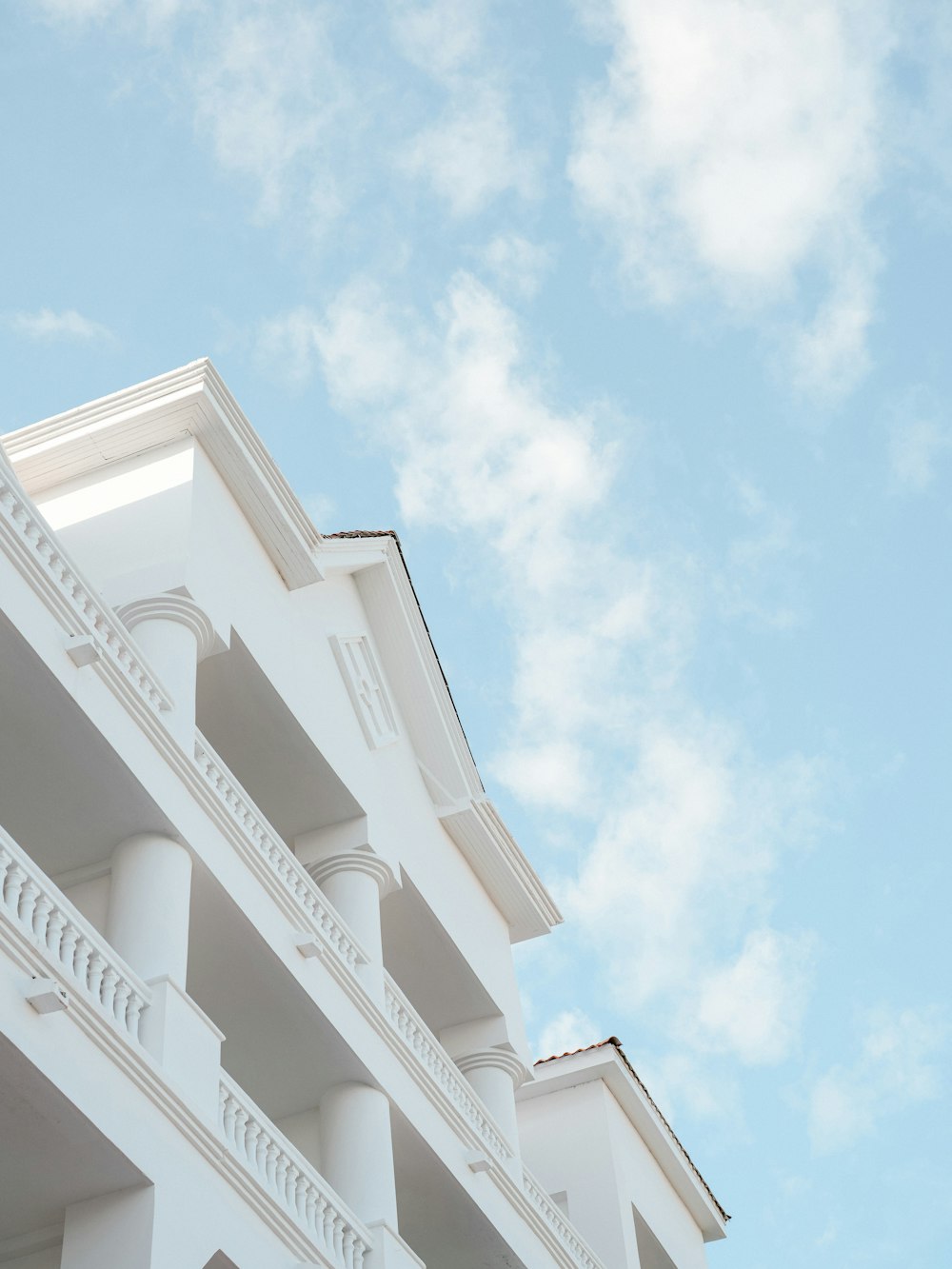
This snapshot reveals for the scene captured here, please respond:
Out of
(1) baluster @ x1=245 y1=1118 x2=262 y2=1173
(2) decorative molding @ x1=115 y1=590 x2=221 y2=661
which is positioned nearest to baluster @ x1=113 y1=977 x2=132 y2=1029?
(1) baluster @ x1=245 y1=1118 x2=262 y2=1173

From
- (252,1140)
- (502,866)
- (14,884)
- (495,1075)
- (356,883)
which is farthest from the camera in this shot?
(502,866)

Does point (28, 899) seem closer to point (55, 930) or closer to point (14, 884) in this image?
point (14, 884)

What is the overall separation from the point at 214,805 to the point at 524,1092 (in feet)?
42.5

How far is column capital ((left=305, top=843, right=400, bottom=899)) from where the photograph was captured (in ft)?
70.5

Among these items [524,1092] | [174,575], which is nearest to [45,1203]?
[174,575]

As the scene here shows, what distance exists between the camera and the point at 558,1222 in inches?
892

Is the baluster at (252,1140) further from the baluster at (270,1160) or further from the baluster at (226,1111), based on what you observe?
the baluster at (226,1111)

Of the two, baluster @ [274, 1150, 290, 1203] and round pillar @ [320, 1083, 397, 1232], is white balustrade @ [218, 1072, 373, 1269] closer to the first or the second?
baluster @ [274, 1150, 290, 1203]

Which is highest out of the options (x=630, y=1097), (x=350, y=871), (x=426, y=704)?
(x=426, y=704)

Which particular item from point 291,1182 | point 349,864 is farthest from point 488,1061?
point 291,1182

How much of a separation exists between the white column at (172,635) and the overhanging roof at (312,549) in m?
2.93

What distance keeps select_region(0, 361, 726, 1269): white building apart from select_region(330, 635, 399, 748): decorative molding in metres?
Answer: 0.07

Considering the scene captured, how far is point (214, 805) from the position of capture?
57.1 ft

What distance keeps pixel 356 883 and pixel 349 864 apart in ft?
0.81
